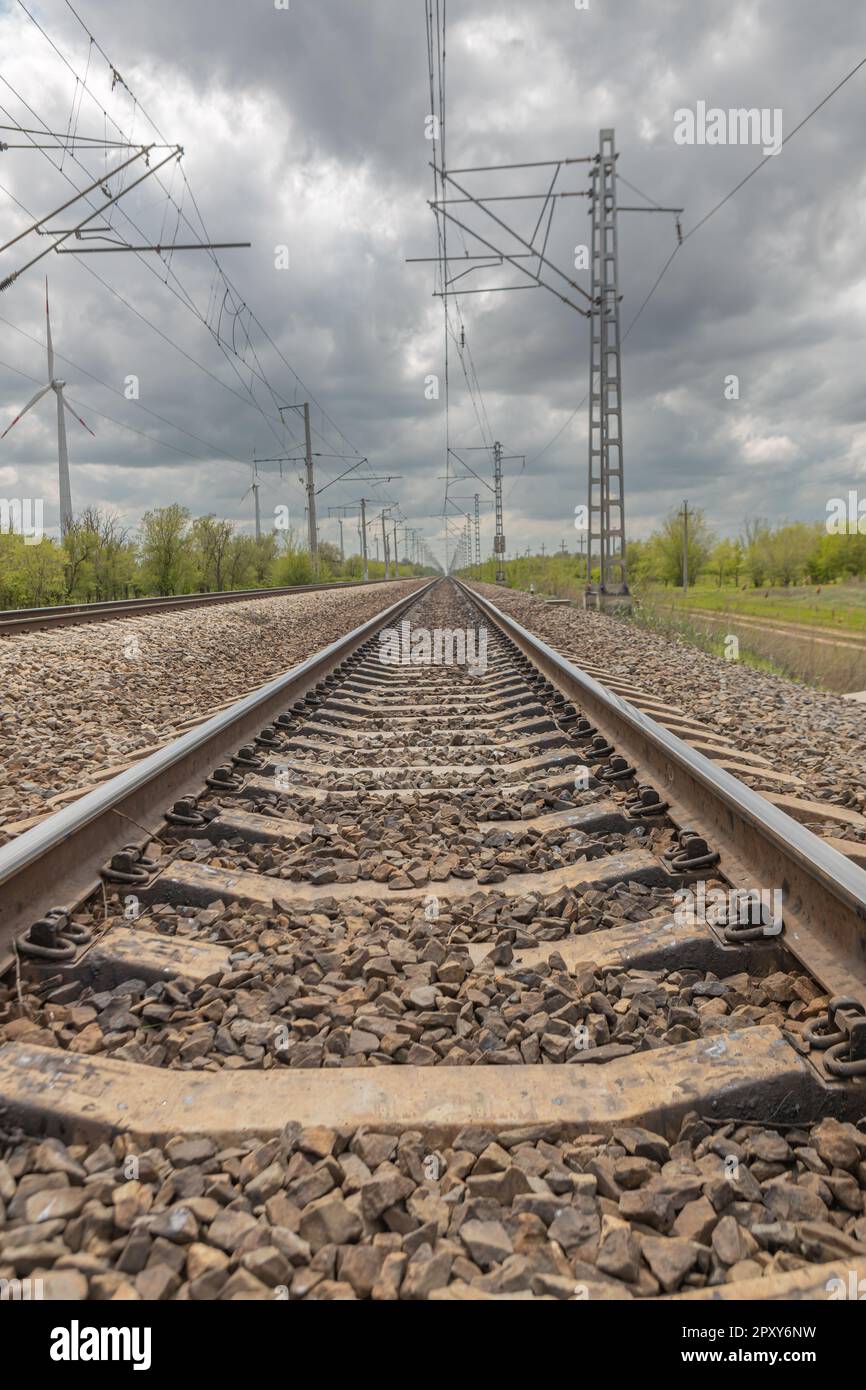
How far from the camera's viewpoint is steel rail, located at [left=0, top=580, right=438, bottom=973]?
2.19 m

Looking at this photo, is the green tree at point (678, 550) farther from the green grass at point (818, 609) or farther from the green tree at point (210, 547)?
the green tree at point (210, 547)

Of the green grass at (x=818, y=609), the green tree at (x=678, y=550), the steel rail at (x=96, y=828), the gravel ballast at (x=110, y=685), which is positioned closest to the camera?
the steel rail at (x=96, y=828)

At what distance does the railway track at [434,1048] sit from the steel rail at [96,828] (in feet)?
0.04

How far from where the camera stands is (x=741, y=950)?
1990mm

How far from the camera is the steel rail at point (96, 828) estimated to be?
7.18 feet

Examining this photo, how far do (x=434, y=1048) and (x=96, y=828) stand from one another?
147cm

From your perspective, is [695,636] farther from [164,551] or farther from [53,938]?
[164,551]

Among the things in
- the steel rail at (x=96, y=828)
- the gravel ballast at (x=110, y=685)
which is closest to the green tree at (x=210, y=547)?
the gravel ballast at (x=110, y=685)

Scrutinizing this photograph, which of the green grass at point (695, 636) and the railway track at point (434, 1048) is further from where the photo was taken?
the green grass at point (695, 636)

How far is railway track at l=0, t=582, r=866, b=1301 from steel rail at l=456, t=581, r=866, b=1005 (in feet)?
0.04

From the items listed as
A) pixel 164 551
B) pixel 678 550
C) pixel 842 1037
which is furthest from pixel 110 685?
pixel 678 550

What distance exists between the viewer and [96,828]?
2682 millimetres
